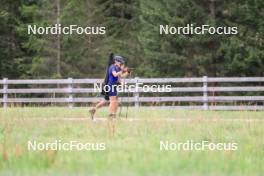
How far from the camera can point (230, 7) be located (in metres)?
30.6

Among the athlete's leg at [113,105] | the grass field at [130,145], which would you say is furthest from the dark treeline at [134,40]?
the athlete's leg at [113,105]

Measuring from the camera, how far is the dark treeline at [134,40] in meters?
30.0

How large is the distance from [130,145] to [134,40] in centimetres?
2826

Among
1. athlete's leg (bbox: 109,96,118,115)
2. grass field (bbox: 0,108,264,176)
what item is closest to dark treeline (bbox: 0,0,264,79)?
grass field (bbox: 0,108,264,176)

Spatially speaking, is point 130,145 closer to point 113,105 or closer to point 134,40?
point 113,105

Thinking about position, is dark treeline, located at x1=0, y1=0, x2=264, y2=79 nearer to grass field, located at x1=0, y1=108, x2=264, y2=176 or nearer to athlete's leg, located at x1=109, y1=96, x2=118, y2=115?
grass field, located at x1=0, y1=108, x2=264, y2=176

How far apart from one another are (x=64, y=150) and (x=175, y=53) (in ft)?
65.8

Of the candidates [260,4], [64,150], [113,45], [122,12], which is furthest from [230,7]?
[64,150]

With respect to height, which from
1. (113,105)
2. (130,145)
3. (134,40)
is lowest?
(130,145)

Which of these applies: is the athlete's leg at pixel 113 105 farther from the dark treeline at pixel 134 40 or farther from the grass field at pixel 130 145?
the dark treeline at pixel 134 40

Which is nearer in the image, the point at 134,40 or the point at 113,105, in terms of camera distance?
the point at 113,105

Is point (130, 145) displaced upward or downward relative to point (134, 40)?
downward

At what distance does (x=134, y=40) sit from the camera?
39219mm

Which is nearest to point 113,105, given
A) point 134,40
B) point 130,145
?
point 130,145
